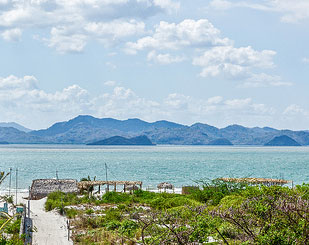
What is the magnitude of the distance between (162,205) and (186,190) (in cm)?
938

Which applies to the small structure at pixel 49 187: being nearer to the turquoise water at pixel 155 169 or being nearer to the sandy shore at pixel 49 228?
the sandy shore at pixel 49 228

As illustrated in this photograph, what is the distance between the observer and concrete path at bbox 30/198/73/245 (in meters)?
17.5

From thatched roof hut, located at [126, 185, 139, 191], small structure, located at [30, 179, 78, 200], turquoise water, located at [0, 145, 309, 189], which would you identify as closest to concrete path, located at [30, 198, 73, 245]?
small structure, located at [30, 179, 78, 200]

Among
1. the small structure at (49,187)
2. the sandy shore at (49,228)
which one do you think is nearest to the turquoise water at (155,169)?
the small structure at (49,187)

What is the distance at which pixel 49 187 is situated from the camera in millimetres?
33750

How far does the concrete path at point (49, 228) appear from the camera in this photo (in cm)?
1745

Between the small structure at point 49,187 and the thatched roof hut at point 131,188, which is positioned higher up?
the small structure at point 49,187

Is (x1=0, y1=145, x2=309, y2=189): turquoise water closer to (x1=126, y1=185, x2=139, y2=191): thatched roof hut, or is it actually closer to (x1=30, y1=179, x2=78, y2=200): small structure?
(x1=126, y1=185, x2=139, y2=191): thatched roof hut

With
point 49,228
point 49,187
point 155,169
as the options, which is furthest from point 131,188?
point 155,169

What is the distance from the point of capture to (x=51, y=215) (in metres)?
23.3

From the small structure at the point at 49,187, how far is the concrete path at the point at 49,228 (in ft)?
26.4

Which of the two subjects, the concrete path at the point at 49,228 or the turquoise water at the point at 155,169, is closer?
the concrete path at the point at 49,228

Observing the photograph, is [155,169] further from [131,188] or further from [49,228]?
[49,228]

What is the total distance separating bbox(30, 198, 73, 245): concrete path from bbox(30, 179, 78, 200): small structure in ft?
26.4
